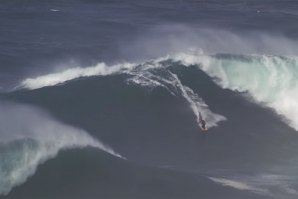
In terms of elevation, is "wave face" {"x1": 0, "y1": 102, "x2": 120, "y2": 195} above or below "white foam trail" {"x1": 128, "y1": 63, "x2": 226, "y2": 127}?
below

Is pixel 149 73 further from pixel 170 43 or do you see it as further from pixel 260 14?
pixel 260 14

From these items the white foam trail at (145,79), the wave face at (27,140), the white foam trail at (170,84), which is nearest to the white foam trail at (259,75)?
the white foam trail at (170,84)

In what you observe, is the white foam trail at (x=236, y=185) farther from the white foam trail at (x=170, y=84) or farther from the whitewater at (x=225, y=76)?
the white foam trail at (x=170, y=84)

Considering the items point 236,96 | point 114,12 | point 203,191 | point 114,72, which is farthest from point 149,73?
point 114,12

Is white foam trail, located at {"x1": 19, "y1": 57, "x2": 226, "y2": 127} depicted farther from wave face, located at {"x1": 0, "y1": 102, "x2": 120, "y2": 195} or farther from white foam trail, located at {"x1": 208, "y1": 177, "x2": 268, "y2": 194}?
white foam trail, located at {"x1": 208, "y1": 177, "x2": 268, "y2": 194}

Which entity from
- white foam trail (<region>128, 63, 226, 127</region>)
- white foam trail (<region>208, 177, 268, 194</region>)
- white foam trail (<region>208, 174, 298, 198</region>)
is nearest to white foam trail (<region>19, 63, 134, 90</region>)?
white foam trail (<region>128, 63, 226, 127</region>)

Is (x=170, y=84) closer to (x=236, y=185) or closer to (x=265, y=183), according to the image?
(x=265, y=183)
